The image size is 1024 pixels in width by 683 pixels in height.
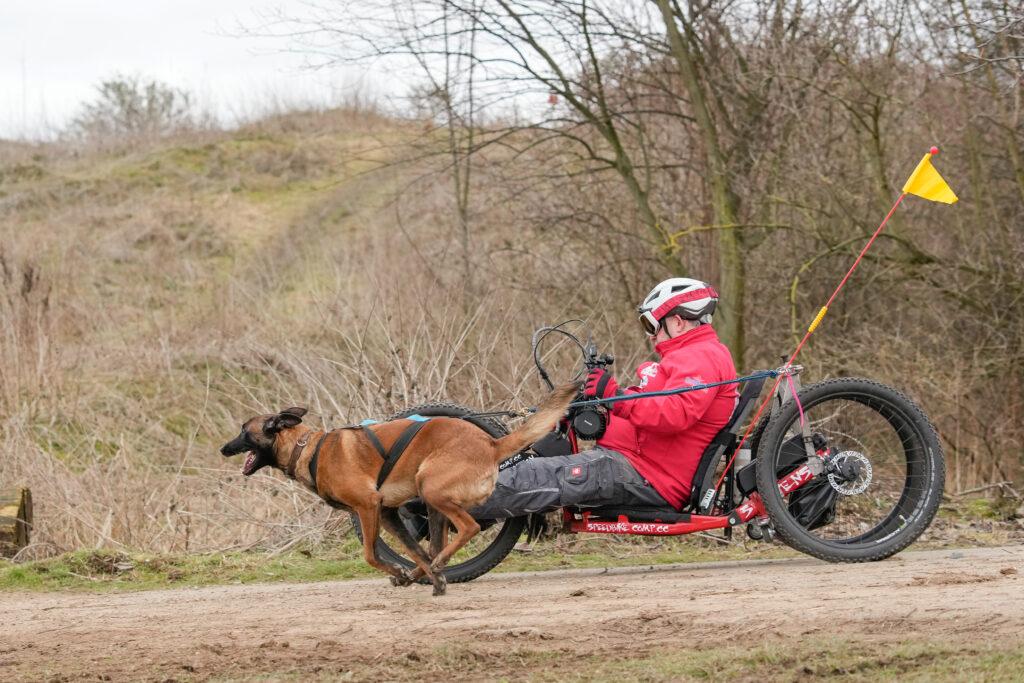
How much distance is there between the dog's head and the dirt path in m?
0.81

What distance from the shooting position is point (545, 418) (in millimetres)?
6738

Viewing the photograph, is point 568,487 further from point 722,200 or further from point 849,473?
point 722,200

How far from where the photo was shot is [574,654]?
525 cm

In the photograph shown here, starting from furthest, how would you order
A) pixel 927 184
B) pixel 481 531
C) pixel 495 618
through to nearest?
pixel 927 184
pixel 481 531
pixel 495 618

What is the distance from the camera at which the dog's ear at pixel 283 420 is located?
23.4 ft

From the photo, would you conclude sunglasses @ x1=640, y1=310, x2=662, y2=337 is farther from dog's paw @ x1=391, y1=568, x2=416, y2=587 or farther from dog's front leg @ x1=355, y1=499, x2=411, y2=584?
dog's paw @ x1=391, y1=568, x2=416, y2=587

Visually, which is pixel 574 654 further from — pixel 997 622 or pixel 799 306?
pixel 799 306

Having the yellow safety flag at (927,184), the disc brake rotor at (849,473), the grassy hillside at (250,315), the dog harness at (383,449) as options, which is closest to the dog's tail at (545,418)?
the dog harness at (383,449)

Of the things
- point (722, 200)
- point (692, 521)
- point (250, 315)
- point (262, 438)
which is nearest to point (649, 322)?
point (692, 521)

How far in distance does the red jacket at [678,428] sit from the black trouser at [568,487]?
0.09m

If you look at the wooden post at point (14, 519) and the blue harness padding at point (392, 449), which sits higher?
the blue harness padding at point (392, 449)

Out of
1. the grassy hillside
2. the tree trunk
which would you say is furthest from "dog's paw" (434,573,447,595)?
the tree trunk

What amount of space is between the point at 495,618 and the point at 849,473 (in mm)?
2437

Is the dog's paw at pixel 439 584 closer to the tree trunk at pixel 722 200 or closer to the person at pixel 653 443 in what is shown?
the person at pixel 653 443
